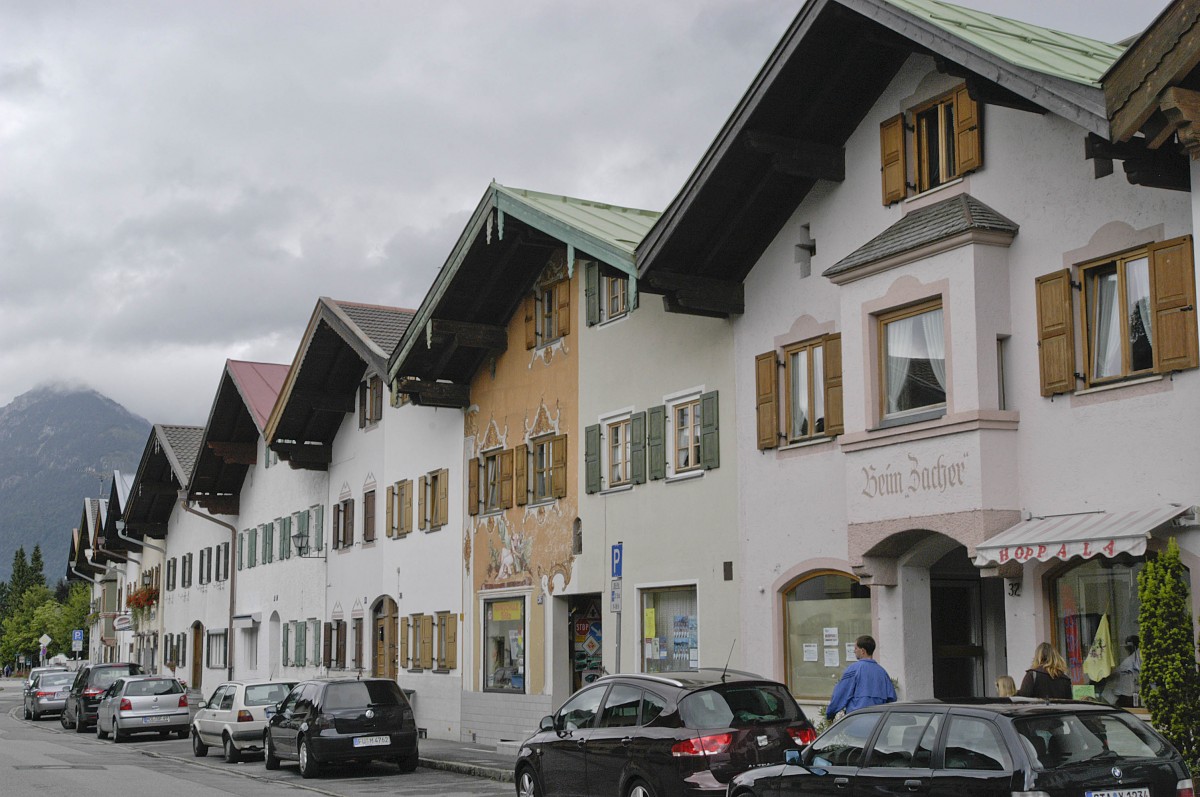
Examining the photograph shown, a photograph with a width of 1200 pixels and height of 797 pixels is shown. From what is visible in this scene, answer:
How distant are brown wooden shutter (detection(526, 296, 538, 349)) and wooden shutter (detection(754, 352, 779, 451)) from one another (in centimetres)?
777

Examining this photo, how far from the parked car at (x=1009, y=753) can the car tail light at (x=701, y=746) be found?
226cm

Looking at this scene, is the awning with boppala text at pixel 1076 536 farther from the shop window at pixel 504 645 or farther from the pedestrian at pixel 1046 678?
the shop window at pixel 504 645

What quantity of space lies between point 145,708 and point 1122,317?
26.9 m

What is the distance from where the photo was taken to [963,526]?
53.2 feet

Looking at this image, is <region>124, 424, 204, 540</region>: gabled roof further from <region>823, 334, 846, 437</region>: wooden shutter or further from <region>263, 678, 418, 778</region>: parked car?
<region>823, 334, 846, 437</region>: wooden shutter

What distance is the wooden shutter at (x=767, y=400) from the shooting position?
2059cm

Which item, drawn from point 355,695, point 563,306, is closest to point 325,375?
point 563,306

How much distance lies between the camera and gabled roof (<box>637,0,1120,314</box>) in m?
15.6

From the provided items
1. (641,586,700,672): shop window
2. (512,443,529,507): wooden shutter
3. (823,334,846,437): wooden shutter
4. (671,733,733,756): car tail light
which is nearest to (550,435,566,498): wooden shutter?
(512,443,529,507): wooden shutter

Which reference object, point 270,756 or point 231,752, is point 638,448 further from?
point 231,752

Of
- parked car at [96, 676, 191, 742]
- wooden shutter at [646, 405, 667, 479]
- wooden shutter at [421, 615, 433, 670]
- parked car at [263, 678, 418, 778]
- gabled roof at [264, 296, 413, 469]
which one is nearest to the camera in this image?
parked car at [263, 678, 418, 778]

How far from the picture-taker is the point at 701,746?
13664 mm

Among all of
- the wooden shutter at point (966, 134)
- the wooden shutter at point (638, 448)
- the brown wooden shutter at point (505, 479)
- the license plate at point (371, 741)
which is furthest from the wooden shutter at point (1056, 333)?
the brown wooden shutter at point (505, 479)

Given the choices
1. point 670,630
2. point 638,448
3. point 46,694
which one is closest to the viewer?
point 670,630
